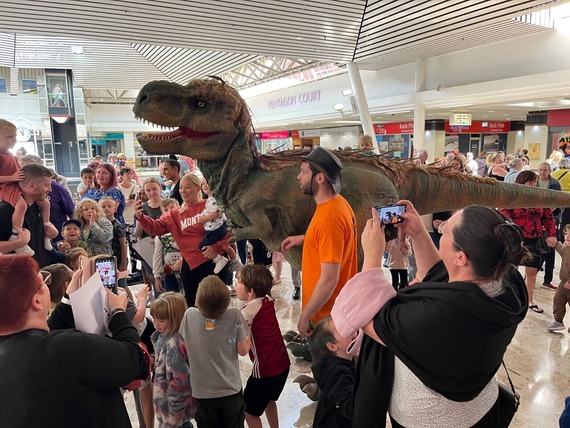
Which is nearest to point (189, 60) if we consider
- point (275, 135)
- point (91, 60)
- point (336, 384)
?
point (91, 60)

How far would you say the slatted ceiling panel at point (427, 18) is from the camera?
6609 millimetres

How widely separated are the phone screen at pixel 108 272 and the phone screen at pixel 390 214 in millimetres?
1119

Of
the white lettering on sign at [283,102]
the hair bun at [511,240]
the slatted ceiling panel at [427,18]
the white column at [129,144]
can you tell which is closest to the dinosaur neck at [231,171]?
the hair bun at [511,240]

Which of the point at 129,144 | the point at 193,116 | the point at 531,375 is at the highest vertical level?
the point at 129,144

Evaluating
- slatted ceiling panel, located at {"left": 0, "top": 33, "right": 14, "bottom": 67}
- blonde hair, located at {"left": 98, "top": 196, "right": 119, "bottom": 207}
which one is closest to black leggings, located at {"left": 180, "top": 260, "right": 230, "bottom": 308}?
blonde hair, located at {"left": 98, "top": 196, "right": 119, "bottom": 207}

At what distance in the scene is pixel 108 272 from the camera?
70.2 inches

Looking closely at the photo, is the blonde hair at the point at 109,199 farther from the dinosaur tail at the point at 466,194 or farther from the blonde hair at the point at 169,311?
the dinosaur tail at the point at 466,194

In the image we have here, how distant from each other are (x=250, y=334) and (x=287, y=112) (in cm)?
1624

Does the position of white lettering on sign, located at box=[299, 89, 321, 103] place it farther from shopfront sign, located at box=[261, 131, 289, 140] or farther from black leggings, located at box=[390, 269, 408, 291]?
black leggings, located at box=[390, 269, 408, 291]

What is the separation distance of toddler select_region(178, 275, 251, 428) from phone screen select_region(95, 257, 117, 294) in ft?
1.44

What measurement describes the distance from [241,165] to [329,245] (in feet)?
3.30

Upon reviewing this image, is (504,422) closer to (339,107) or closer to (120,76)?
(339,107)

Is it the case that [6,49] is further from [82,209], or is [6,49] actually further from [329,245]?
[329,245]

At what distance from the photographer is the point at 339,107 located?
13.9 metres
